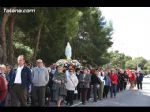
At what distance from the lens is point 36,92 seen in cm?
1698

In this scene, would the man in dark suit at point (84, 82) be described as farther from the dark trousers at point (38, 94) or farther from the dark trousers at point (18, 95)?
the dark trousers at point (18, 95)

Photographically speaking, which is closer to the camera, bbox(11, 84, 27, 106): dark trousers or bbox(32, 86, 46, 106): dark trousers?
bbox(11, 84, 27, 106): dark trousers

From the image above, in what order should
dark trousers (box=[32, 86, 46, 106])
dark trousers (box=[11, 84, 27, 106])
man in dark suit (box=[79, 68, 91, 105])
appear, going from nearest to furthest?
dark trousers (box=[11, 84, 27, 106]) < dark trousers (box=[32, 86, 46, 106]) < man in dark suit (box=[79, 68, 91, 105])

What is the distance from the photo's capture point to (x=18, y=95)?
15.4 meters

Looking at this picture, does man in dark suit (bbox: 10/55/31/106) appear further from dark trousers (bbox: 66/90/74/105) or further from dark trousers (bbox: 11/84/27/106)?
dark trousers (bbox: 66/90/74/105)

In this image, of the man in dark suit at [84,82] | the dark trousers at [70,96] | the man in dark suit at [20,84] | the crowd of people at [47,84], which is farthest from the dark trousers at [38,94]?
the man in dark suit at [84,82]

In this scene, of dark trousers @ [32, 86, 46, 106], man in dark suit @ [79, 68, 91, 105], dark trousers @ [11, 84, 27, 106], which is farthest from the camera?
man in dark suit @ [79, 68, 91, 105]

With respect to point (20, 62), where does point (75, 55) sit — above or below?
above

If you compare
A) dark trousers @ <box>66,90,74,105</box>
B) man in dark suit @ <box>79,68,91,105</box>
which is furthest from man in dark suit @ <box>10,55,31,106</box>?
man in dark suit @ <box>79,68,91,105</box>

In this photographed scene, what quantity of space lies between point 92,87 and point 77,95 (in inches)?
33.8

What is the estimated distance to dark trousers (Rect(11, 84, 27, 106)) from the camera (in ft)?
50.2
